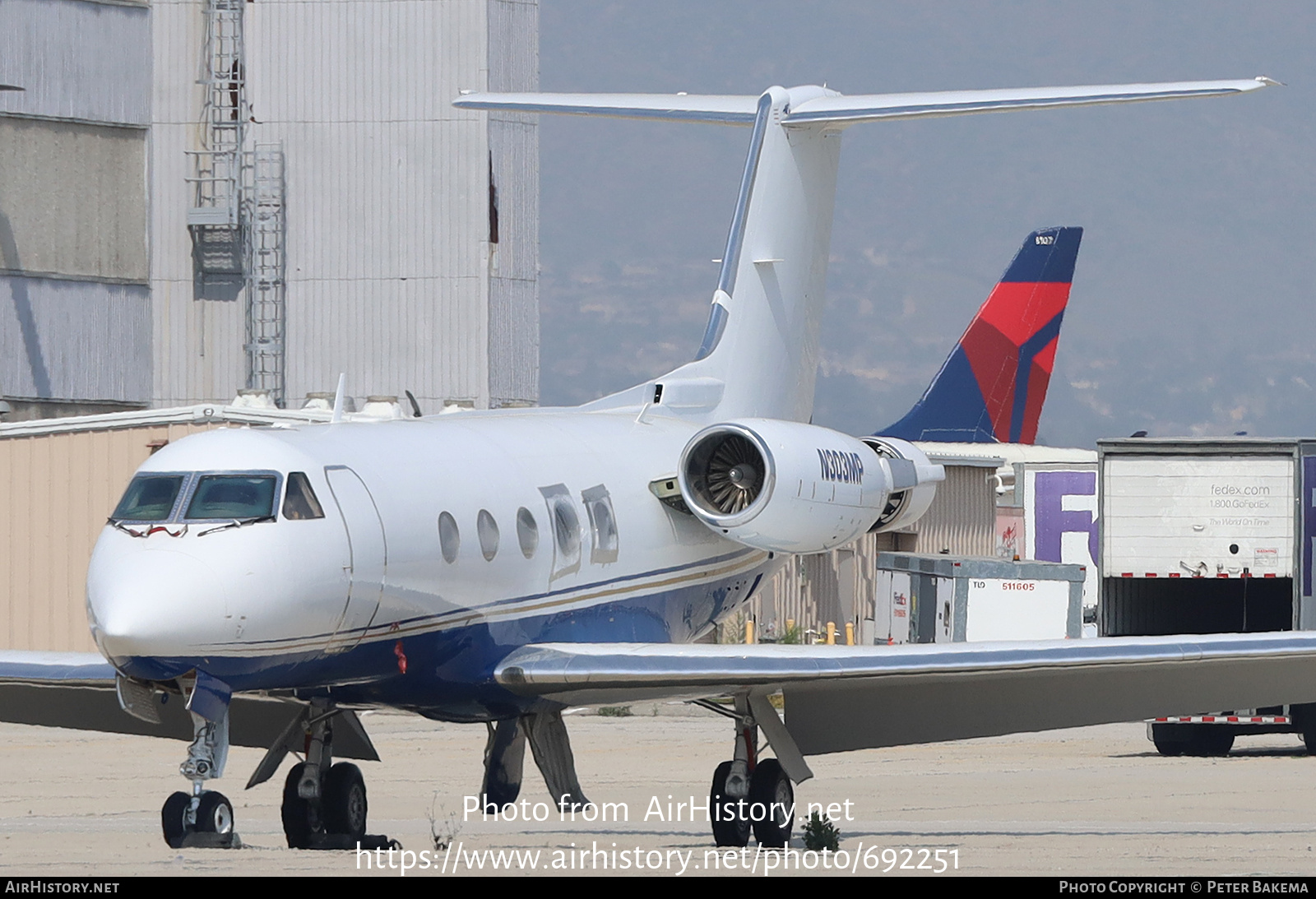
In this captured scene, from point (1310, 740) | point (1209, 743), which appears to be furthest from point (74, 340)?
point (1310, 740)

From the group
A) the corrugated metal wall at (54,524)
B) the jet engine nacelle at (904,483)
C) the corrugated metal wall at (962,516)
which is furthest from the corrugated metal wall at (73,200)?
the jet engine nacelle at (904,483)

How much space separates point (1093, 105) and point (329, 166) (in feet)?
103

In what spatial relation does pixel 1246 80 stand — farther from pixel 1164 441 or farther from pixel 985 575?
pixel 985 575

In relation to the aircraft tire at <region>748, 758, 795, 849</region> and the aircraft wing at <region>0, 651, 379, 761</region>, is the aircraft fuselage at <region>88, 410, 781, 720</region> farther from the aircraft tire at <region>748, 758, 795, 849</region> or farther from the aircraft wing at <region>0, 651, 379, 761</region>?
the aircraft wing at <region>0, 651, 379, 761</region>

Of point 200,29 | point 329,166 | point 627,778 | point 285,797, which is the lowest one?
point 627,778

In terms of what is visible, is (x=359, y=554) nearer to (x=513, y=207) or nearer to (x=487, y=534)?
(x=487, y=534)

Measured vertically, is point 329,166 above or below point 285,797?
above

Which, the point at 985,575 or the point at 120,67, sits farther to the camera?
the point at 120,67

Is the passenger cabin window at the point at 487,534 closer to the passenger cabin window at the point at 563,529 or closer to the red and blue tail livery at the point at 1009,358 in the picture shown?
the passenger cabin window at the point at 563,529

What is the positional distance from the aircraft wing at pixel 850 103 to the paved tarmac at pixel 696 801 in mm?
6640

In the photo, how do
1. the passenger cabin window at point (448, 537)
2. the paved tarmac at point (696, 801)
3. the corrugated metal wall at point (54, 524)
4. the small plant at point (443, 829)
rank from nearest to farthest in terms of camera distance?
1. the paved tarmac at point (696, 801)
2. the passenger cabin window at point (448, 537)
3. the small plant at point (443, 829)
4. the corrugated metal wall at point (54, 524)

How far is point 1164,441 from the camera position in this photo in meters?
26.7

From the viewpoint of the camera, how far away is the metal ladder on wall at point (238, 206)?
49.2m
